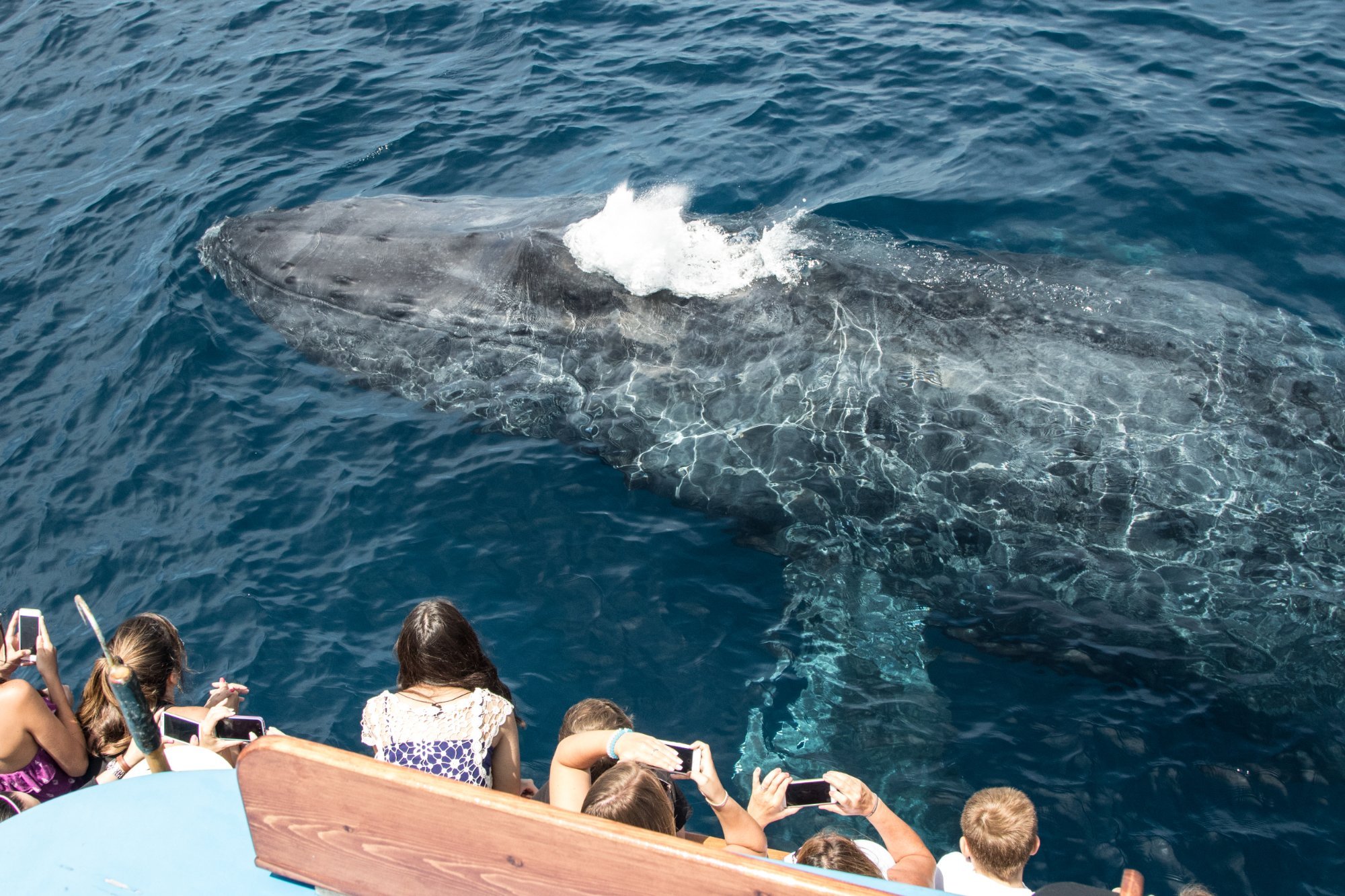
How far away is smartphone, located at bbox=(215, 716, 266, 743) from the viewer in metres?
5.61

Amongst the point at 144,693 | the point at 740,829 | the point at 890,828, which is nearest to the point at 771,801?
the point at 740,829

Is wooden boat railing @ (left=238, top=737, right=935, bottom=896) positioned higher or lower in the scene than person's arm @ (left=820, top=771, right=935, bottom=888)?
higher

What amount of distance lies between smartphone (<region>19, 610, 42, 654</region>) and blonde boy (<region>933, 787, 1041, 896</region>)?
18.1 ft

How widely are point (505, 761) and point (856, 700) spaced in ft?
11.5

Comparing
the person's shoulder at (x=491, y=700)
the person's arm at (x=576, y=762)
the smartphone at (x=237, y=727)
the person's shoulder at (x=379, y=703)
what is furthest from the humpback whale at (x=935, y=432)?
the smartphone at (x=237, y=727)

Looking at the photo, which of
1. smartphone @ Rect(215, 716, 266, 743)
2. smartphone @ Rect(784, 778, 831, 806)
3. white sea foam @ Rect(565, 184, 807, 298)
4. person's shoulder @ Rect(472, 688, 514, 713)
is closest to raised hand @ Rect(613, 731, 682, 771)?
smartphone @ Rect(784, 778, 831, 806)

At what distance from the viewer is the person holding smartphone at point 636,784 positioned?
173 inches

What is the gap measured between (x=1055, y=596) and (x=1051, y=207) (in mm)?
7157

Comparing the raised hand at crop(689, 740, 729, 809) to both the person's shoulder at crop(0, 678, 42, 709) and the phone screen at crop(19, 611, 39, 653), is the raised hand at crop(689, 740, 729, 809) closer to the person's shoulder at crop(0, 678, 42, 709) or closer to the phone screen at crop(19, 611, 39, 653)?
the person's shoulder at crop(0, 678, 42, 709)

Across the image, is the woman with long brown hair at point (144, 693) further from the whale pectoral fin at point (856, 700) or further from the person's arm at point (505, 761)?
the whale pectoral fin at point (856, 700)

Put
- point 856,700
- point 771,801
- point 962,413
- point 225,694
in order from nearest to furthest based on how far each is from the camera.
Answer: point 771,801 → point 225,694 → point 856,700 → point 962,413

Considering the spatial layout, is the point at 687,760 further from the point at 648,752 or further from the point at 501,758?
the point at 501,758

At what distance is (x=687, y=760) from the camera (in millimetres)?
4742

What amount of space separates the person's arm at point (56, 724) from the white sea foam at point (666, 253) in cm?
578
